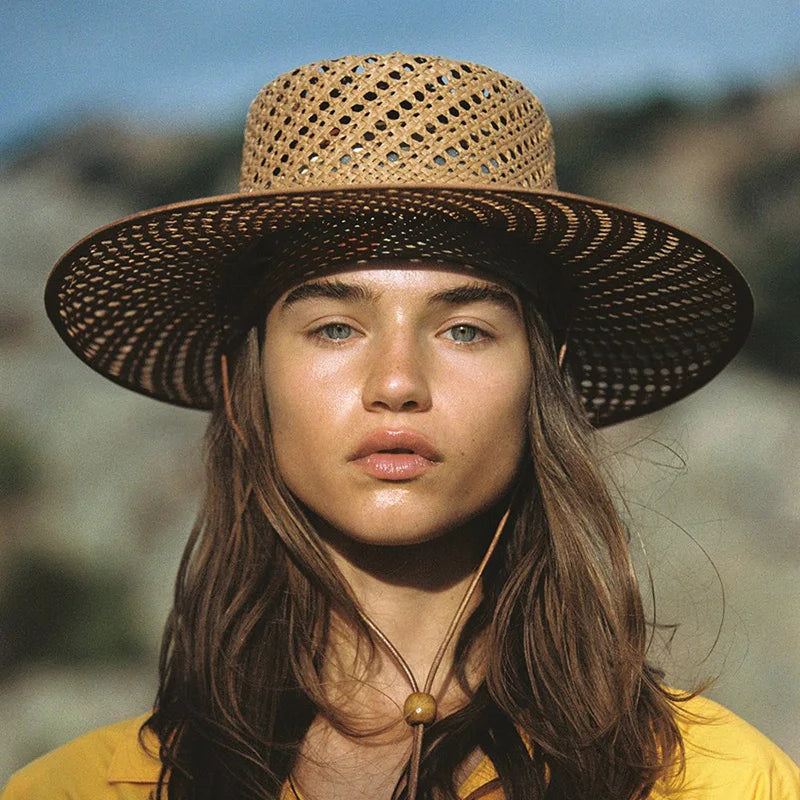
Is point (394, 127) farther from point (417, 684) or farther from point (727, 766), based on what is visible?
point (727, 766)

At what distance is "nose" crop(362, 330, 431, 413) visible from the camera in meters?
2.02

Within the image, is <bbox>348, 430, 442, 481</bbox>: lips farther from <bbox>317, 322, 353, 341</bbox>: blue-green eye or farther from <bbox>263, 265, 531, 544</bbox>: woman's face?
<bbox>317, 322, 353, 341</bbox>: blue-green eye

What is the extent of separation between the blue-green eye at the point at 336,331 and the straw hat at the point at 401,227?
10cm

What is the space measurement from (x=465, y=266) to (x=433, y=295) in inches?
3.1

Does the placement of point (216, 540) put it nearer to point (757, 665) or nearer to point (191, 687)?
point (191, 687)

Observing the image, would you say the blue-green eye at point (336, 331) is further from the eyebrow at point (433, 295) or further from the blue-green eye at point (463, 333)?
the blue-green eye at point (463, 333)

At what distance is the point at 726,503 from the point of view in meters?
5.48

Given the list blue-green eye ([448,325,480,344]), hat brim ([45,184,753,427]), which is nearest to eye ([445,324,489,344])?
blue-green eye ([448,325,480,344])

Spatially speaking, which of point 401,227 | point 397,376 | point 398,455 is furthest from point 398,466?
point 401,227

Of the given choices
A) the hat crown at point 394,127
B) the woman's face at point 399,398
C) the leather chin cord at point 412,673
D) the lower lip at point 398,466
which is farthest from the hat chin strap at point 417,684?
the hat crown at point 394,127

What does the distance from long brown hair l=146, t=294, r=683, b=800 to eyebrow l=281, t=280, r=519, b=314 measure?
89 millimetres

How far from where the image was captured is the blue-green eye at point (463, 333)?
214 centimetres

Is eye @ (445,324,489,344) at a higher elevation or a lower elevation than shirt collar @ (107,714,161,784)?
higher

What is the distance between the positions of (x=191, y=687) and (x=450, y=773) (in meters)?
0.49
